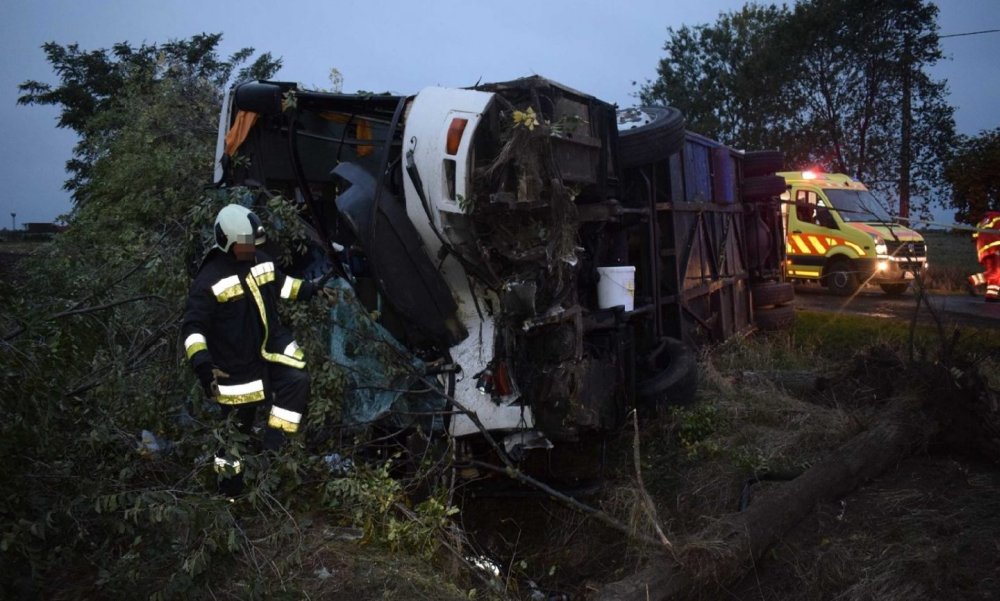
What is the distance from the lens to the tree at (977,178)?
1442 cm

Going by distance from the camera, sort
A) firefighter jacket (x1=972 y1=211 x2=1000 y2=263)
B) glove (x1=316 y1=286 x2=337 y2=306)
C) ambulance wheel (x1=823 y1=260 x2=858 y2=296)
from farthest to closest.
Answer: ambulance wheel (x1=823 y1=260 x2=858 y2=296) → firefighter jacket (x1=972 y1=211 x2=1000 y2=263) → glove (x1=316 y1=286 x2=337 y2=306)

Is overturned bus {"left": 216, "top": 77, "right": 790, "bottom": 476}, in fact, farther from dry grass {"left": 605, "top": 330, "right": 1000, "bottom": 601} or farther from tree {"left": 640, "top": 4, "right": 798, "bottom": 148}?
tree {"left": 640, "top": 4, "right": 798, "bottom": 148}

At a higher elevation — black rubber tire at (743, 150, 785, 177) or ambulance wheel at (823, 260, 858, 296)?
black rubber tire at (743, 150, 785, 177)

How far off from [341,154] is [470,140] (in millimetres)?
1302

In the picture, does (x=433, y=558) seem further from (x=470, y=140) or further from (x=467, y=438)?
(x=470, y=140)

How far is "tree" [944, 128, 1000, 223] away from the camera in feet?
47.3

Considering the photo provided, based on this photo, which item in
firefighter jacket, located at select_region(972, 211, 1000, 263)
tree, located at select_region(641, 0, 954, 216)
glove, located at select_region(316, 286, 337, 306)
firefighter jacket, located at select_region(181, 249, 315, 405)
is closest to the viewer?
firefighter jacket, located at select_region(181, 249, 315, 405)

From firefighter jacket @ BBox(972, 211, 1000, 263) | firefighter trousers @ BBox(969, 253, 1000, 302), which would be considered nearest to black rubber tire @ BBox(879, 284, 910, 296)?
firefighter trousers @ BBox(969, 253, 1000, 302)

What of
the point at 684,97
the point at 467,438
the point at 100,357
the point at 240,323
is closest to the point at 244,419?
the point at 240,323

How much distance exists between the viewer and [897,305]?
42.1 ft

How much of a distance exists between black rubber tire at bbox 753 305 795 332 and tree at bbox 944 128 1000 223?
7.67 metres

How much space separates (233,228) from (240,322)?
452mm

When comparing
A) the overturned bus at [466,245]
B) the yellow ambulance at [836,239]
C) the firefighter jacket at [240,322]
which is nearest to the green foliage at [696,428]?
the overturned bus at [466,245]

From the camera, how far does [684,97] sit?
1190 inches
